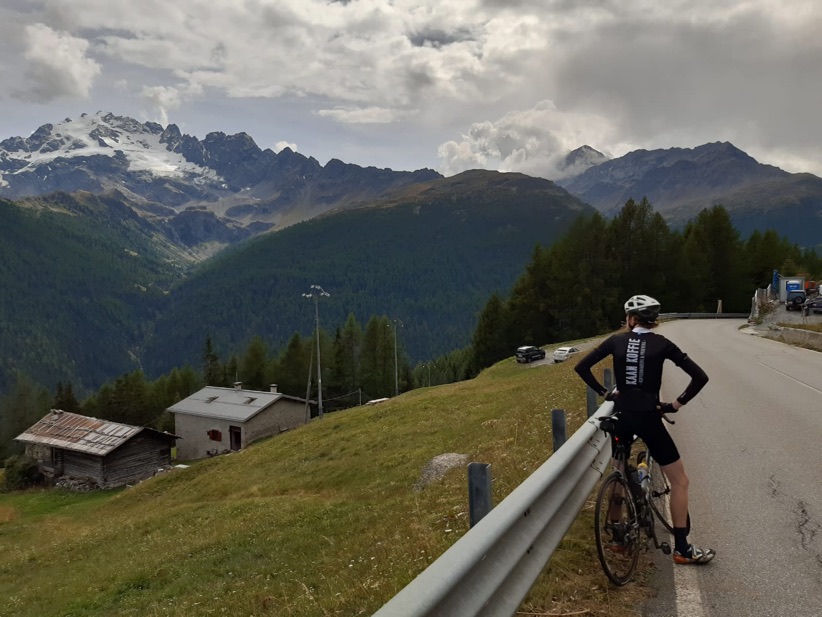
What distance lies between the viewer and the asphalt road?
566 cm

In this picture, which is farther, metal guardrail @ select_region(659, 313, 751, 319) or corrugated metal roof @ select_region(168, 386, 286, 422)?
metal guardrail @ select_region(659, 313, 751, 319)

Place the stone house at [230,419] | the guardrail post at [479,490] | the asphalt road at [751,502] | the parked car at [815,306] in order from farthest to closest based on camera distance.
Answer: the stone house at [230,419] < the parked car at [815,306] < the asphalt road at [751,502] < the guardrail post at [479,490]

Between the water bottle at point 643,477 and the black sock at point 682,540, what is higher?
the water bottle at point 643,477

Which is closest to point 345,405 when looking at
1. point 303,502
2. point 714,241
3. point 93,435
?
point 93,435

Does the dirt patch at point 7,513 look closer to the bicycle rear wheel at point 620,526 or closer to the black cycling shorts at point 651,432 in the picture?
the bicycle rear wheel at point 620,526

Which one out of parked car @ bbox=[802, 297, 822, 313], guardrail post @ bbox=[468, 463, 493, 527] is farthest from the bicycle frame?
parked car @ bbox=[802, 297, 822, 313]

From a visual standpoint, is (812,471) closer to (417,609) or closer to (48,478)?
(417,609)

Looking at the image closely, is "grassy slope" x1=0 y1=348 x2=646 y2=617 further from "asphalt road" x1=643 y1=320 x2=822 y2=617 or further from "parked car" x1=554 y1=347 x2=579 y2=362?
"parked car" x1=554 y1=347 x2=579 y2=362

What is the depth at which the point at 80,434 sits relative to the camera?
60812mm

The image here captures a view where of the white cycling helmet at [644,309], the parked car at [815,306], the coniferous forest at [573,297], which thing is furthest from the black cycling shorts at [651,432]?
the parked car at [815,306]

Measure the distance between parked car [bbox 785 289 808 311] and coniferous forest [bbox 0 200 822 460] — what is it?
15741 millimetres

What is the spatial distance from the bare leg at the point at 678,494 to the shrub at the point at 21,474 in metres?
71.1

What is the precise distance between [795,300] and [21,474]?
88.9 m

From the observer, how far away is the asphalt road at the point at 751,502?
5664 millimetres
